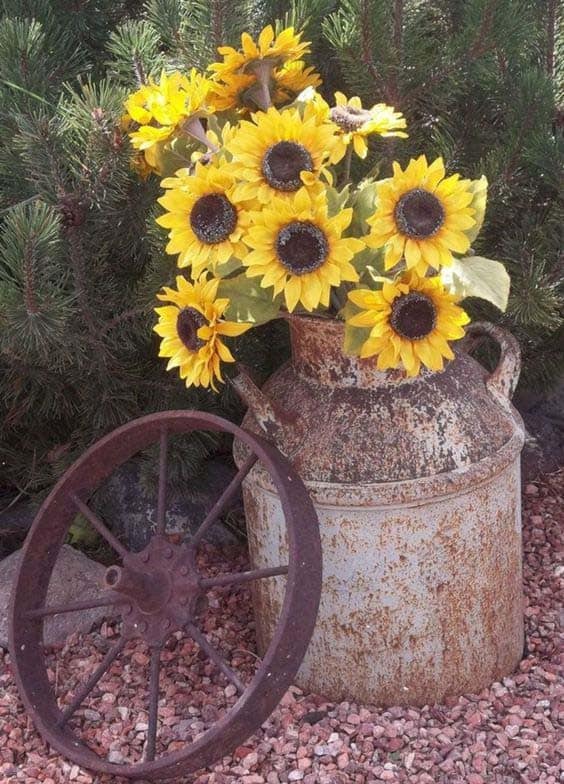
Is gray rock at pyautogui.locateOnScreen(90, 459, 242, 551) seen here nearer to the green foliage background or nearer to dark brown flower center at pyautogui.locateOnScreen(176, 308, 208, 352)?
the green foliage background

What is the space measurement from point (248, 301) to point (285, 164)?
31 cm

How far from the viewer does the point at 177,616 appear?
2041 mm

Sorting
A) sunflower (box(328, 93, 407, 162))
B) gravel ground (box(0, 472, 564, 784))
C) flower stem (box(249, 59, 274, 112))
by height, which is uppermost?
flower stem (box(249, 59, 274, 112))

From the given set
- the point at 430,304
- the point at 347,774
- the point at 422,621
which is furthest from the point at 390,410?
the point at 347,774

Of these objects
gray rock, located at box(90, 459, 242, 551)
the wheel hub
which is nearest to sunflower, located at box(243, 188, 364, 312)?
the wheel hub

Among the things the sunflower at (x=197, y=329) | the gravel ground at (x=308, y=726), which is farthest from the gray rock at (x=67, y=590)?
the sunflower at (x=197, y=329)

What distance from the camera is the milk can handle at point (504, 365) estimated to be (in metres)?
2.14

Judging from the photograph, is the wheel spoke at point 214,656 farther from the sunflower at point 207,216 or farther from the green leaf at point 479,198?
the green leaf at point 479,198

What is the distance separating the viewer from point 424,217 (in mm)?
1683

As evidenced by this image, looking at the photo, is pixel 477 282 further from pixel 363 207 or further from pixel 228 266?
pixel 228 266

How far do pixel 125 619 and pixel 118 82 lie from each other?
117 cm

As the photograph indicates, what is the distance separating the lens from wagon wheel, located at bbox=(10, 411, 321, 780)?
1.86 metres

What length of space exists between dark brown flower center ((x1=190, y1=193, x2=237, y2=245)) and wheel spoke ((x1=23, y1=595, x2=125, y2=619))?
0.80 m

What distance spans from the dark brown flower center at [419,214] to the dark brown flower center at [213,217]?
291 mm
